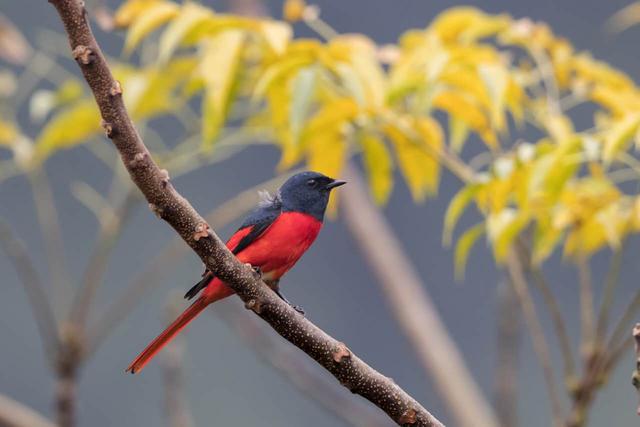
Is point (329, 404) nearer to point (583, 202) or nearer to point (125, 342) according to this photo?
point (583, 202)

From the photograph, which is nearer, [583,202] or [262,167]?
[583,202]

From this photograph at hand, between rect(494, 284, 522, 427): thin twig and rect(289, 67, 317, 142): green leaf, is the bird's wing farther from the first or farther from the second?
rect(494, 284, 522, 427): thin twig

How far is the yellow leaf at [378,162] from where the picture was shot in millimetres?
2432

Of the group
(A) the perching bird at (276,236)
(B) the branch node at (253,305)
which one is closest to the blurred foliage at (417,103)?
(A) the perching bird at (276,236)

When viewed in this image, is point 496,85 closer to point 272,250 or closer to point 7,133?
point 272,250

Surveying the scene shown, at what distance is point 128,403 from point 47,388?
0.66 metres

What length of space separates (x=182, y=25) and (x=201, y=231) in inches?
41.3

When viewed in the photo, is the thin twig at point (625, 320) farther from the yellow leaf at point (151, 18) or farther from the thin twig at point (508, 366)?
the yellow leaf at point (151, 18)

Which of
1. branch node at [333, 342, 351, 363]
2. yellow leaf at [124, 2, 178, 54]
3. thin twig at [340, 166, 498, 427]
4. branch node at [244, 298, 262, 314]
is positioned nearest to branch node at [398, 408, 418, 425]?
branch node at [333, 342, 351, 363]

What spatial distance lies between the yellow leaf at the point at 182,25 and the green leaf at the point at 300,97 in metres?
0.30

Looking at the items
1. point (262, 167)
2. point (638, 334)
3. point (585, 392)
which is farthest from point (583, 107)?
point (638, 334)

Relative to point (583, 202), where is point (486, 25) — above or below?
above

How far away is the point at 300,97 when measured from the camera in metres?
2.04

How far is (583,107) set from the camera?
6574 mm
